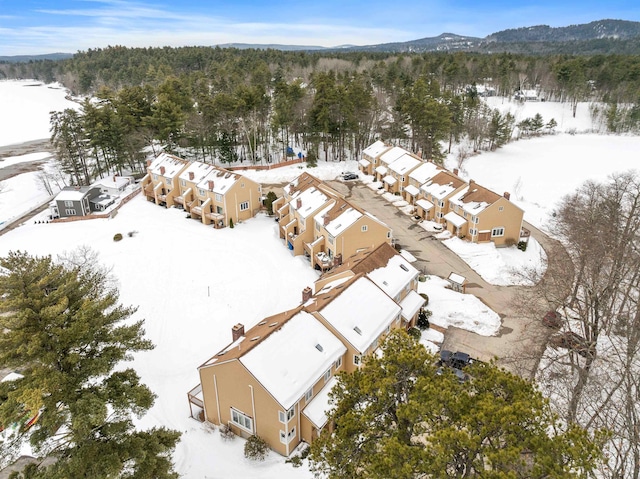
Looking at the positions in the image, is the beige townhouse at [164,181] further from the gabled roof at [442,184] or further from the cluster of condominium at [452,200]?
the gabled roof at [442,184]

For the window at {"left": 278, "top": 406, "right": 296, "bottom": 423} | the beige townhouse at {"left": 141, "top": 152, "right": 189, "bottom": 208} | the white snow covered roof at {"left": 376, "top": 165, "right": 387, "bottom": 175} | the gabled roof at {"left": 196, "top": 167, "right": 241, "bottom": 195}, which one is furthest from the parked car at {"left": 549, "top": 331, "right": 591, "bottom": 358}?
the beige townhouse at {"left": 141, "top": 152, "right": 189, "bottom": 208}

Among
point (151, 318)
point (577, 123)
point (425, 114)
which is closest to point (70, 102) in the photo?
point (425, 114)

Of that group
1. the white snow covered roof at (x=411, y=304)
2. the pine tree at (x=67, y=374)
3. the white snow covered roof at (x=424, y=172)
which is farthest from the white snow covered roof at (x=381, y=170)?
the pine tree at (x=67, y=374)

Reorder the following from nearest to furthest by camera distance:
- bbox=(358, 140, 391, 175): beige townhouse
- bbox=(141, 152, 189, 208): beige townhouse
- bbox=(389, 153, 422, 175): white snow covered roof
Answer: bbox=(141, 152, 189, 208): beige townhouse → bbox=(389, 153, 422, 175): white snow covered roof → bbox=(358, 140, 391, 175): beige townhouse

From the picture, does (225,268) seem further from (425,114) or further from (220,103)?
(425,114)

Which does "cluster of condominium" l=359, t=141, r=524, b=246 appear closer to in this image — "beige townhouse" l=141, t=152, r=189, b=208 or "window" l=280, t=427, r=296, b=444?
"beige townhouse" l=141, t=152, r=189, b=208

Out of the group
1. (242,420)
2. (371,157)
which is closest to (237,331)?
(242,420)
